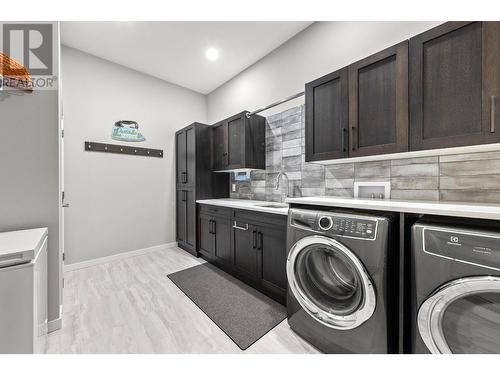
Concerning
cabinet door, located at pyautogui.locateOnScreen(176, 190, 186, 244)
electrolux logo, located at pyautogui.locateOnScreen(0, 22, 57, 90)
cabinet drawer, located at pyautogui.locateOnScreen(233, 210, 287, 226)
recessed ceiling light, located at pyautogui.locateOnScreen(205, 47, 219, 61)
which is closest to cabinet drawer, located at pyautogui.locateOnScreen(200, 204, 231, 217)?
cabinet drawer, located at pyautogui.locateOnScreen(233, 210, 287, 226)

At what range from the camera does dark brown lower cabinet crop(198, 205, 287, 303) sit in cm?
188

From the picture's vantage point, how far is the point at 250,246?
2.17 m

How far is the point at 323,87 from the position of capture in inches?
72.3

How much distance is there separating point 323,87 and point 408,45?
0.62 m

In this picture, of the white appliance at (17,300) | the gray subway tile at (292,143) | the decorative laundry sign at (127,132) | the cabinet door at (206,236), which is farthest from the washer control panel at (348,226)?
the decorative laundry sign at (127,132)

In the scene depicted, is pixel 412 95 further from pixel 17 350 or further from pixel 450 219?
pixel 17 350

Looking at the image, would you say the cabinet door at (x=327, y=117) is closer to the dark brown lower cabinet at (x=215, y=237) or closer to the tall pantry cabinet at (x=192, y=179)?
the dark brown lower cabinet at (x=215, y=237)

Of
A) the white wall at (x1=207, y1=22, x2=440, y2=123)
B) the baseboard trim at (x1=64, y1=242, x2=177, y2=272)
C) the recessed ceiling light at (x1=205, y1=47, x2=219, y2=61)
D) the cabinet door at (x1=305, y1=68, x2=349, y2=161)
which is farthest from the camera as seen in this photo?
the recessed ceiling light at (x1=205, y1=47, x2=219, y2=61)

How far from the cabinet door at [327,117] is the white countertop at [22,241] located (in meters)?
1.99

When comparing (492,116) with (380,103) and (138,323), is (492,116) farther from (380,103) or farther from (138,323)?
(138,323)

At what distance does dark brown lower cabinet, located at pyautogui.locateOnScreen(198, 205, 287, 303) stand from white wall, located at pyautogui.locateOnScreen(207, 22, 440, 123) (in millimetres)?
1538

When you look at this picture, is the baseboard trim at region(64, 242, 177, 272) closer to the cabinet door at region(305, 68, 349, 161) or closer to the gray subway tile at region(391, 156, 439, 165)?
the cabinet door at region(305, 68, 349, 161)

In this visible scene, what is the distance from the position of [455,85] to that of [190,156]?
2960mm
